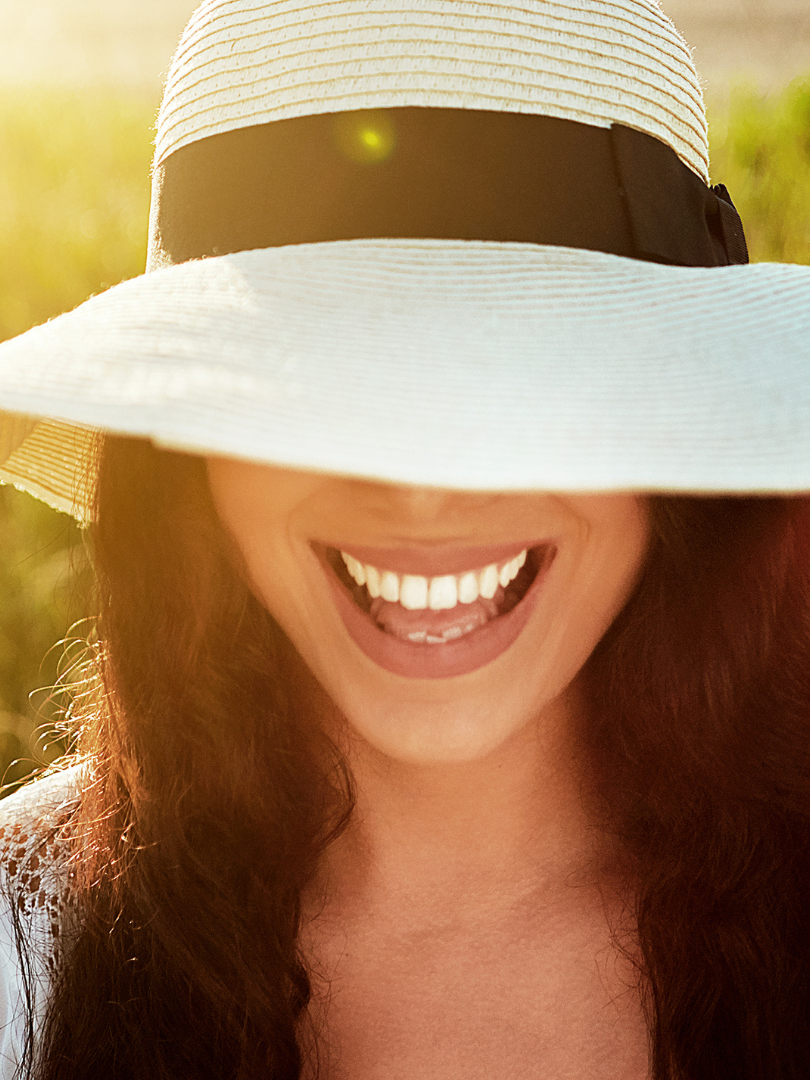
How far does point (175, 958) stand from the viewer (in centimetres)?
131

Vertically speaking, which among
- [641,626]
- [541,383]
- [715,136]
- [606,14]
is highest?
[715,136]

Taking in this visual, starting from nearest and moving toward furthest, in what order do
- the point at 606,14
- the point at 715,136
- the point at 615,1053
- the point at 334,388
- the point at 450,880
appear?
1. the point at 334,388
2. the point at 606,14
3. the point at 615,1053
4. the point at 450,880
5. the point at 715,136

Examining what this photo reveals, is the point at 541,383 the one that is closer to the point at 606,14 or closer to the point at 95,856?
the point at 606,14

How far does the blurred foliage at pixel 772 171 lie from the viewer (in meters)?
2.86

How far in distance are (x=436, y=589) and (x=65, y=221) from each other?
312 cm

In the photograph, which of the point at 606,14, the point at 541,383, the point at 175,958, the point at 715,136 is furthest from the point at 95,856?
the point at 715,136

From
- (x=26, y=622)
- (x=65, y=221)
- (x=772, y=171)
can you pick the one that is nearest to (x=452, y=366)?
(x=26, y=622)

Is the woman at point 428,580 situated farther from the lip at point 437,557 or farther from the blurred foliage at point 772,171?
the blurred foliage at point 772,171

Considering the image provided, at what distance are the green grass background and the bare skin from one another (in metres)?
0.77

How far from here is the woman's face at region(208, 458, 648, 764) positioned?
108 centimetres

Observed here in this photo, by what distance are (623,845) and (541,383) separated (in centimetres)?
84

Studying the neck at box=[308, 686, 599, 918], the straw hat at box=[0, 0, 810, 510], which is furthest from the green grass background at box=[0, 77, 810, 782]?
the straw hat at box=[0, 0, 810, 510]

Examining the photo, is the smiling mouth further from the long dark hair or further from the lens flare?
the lens flare

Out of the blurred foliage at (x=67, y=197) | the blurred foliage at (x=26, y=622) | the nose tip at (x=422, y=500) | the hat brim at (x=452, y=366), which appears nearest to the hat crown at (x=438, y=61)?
the hat brim at (x=452, y=366)
